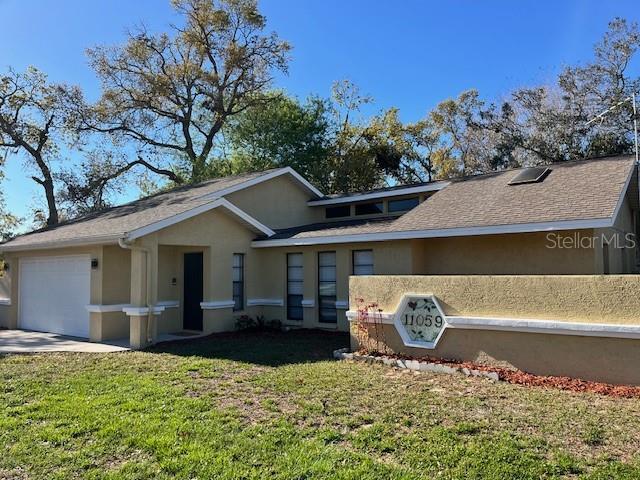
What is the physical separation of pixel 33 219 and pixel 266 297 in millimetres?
27502

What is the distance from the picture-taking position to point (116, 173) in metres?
31.0

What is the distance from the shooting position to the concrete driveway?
1147 centimetres

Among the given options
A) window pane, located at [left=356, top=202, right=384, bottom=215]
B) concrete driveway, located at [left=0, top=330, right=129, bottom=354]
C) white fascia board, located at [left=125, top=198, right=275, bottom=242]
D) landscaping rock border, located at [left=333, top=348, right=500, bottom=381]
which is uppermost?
window pane, located at [left=356, top=202, right=384, bottom=215]

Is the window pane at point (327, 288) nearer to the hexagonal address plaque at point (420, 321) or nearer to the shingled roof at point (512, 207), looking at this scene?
the shingled roof at point (512, 207)

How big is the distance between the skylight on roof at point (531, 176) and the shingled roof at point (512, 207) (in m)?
0.17

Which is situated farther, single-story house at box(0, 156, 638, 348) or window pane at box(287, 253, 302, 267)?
window pane at box(287, 253, 302, 267)

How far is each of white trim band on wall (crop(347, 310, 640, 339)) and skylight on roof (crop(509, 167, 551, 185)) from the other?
237 inches

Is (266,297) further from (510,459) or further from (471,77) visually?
(471,77)

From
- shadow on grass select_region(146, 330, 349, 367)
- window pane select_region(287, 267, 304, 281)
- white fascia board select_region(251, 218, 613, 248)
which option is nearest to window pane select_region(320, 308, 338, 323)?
shadow on grass select_region(146, 330, 349, 367)

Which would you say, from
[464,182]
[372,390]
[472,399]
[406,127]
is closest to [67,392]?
[372,390]

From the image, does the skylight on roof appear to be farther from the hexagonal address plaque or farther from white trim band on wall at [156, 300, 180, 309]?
white trim band on wall at [156, 300, 180, 309]

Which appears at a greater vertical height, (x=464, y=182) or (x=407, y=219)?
(x=464, y=182)

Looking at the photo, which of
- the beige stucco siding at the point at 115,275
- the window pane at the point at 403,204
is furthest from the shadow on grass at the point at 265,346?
the window pane at the point at 403,204

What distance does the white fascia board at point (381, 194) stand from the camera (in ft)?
50.9
